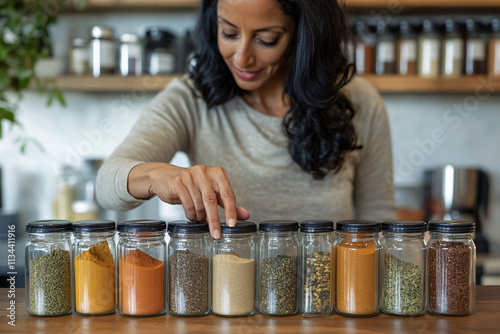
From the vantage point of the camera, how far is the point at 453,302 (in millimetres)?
889

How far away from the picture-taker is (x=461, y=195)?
2.13 m

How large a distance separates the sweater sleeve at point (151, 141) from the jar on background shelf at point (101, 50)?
2.79 ft

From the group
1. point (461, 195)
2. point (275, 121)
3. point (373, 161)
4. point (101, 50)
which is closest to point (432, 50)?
point (461, 195)

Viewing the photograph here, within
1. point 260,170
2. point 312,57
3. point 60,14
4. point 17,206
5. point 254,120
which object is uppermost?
point 60,14

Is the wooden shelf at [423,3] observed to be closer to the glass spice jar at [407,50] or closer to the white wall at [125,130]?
the glass spice jar at [407,50]

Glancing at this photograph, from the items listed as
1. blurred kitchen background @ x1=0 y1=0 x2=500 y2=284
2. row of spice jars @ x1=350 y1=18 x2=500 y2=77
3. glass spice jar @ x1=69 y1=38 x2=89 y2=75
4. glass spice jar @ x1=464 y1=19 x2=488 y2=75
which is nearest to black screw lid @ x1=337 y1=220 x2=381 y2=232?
blurred kitchen background @ x1=0 y1=0 x2=500 y2=284

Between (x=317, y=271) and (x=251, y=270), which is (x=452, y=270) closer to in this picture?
(x=317, y=271)

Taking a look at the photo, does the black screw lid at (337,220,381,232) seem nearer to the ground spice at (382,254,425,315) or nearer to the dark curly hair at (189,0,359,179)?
the ground spice at (382,254,425,315)

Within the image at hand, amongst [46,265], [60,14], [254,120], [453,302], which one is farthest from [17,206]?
[453,302]

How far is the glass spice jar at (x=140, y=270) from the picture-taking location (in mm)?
Result: 875

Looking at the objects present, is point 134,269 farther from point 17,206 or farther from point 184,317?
point 17,206

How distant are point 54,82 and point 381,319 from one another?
158 cm

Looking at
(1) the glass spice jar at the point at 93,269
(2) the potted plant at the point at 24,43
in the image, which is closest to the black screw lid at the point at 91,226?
(1) the glass spice jar at the point at 93,269

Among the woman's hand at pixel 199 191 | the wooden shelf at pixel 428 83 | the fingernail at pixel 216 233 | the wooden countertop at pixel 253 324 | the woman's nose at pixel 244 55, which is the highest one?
the wooden shelf at pixel 428 83
